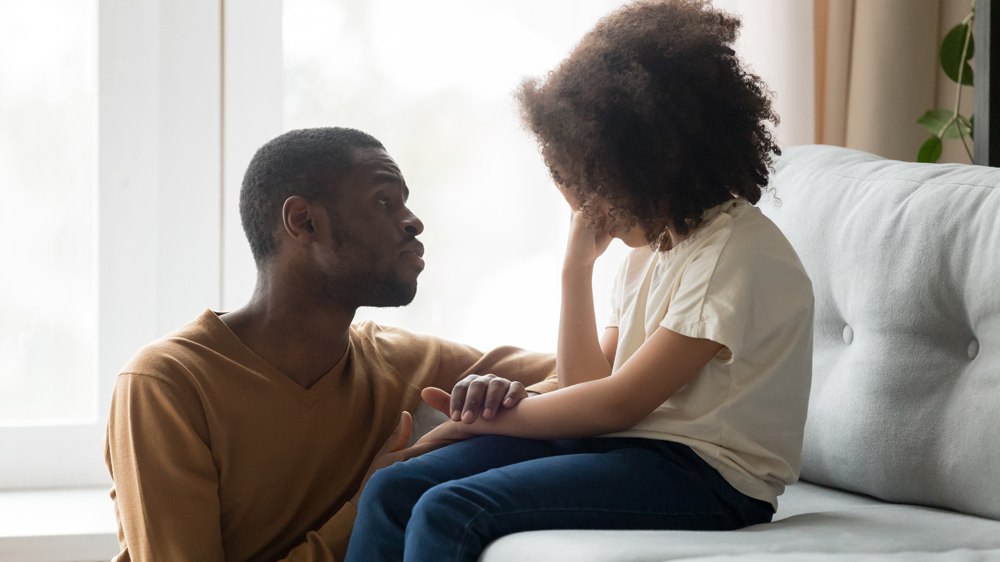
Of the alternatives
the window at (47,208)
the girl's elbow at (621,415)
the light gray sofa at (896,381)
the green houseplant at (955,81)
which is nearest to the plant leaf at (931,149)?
the green houseplant at (955,81)

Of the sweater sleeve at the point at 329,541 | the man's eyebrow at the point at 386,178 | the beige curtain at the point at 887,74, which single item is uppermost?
the beige curtain at the point at 887,74

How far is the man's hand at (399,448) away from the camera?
1.10 m

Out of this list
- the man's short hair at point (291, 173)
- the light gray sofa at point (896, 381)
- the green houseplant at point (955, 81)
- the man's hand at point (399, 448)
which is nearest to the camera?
the light gray sofa at point (896, 381)

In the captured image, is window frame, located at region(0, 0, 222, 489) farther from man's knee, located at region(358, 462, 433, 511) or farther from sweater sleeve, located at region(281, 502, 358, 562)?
man's knee, located at region(358, 462, 433, 511)

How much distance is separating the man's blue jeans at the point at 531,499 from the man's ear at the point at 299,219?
395 millimetres

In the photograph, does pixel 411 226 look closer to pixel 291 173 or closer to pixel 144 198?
pixel 291 173

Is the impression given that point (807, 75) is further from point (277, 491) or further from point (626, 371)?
point (277, 491)

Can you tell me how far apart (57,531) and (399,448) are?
738 millimetres

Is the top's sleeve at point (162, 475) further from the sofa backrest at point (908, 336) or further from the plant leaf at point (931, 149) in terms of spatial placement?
the plant leaf at point (931, 149)

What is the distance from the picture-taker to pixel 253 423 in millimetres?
1124

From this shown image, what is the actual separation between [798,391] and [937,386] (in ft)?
0.78

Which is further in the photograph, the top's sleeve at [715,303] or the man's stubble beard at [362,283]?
the man's stubble beard at [362,283]

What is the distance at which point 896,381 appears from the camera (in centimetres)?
111

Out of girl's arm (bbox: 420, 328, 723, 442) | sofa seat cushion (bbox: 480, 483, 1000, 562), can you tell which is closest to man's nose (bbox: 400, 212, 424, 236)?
girl's arm (bbox: 420, 328, 723, 442)
